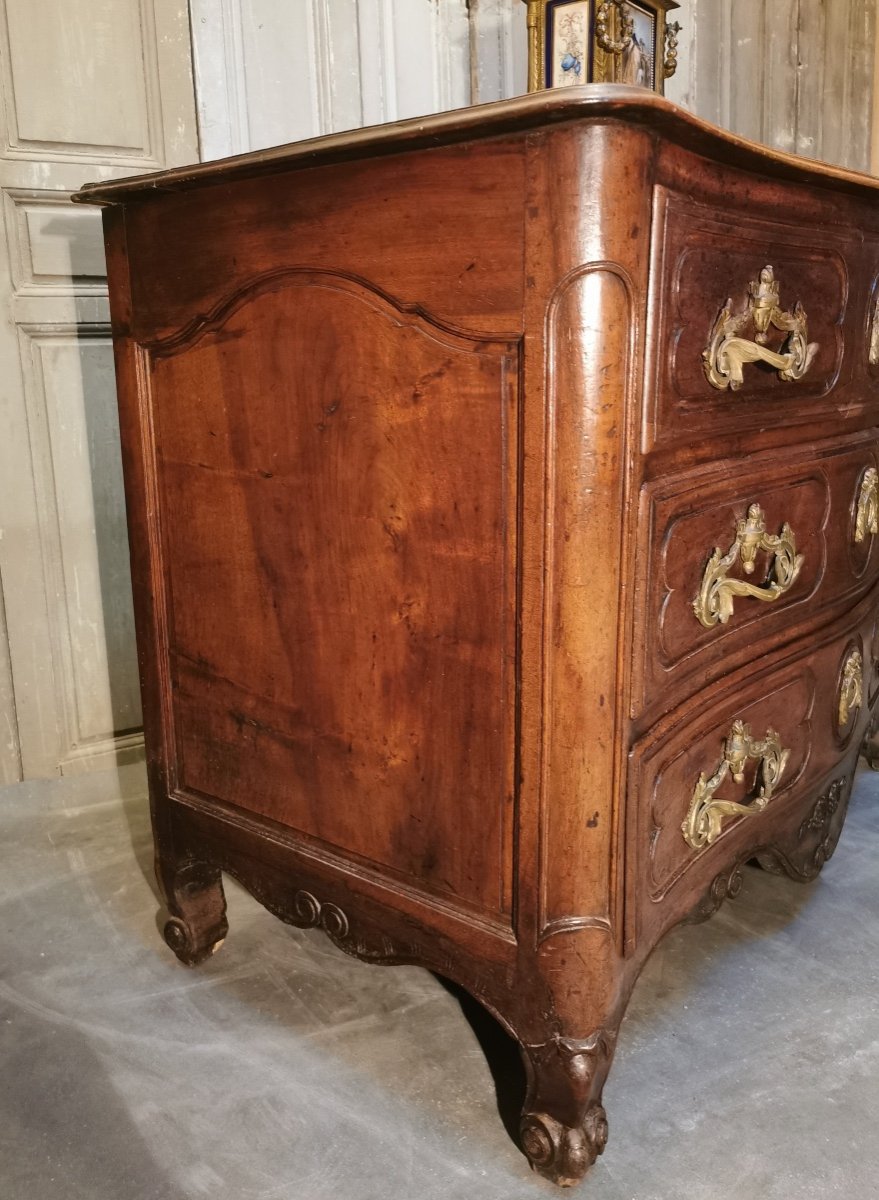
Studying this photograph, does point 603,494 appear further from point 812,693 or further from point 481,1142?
point 481,1142

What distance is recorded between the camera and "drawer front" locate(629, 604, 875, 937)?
1086 millimetres

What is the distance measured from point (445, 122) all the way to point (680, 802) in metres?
0.72

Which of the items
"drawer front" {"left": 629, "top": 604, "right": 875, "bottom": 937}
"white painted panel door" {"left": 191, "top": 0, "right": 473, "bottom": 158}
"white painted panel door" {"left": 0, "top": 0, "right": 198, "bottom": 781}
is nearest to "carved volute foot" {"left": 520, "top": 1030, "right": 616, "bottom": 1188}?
"drawer front" {"left": 629, "top": 604, "right": 875, "bottom": 937}

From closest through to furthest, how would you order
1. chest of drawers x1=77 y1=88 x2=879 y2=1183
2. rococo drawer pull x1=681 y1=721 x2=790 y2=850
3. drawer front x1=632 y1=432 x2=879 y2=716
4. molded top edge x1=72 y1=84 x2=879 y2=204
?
molded top edge x1=72 y1=84 x2=879 y2=204, chest of drawers x1=77 y1=88 x2=879 y2=1183, drawer front x1=632 y1=432 x2=879 y2=716, rococo drawer pull x1=681 y1=721 x2=790 y2=850

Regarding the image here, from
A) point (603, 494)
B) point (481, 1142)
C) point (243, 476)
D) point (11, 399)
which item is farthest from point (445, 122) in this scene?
point (11, 399)

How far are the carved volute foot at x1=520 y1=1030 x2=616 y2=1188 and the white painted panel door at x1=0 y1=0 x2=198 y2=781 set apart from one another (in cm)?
117

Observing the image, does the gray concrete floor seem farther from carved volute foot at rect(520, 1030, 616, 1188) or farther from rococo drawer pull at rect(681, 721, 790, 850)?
rococo drawer pull at rect(681, 721, 790, 850)

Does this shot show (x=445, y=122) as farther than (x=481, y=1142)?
No

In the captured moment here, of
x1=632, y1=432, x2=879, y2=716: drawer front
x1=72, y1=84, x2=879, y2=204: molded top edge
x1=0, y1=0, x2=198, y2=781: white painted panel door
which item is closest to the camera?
x1=72, y1=84, x2=879, y2=204: molded top edge

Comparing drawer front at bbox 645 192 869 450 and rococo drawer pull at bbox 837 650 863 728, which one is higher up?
drawer front at bbox 645 192 869 450

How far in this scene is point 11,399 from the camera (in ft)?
5.81

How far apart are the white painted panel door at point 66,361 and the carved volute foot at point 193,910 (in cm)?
59

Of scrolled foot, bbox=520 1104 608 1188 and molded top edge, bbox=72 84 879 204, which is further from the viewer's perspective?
scrolled foot, bbox=520 1104 608 1188

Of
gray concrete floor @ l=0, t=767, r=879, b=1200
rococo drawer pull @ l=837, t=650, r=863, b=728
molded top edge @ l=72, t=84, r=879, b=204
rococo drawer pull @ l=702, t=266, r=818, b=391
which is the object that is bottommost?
gray concrete floor @ l=0, t=767, r=879, b=1200
